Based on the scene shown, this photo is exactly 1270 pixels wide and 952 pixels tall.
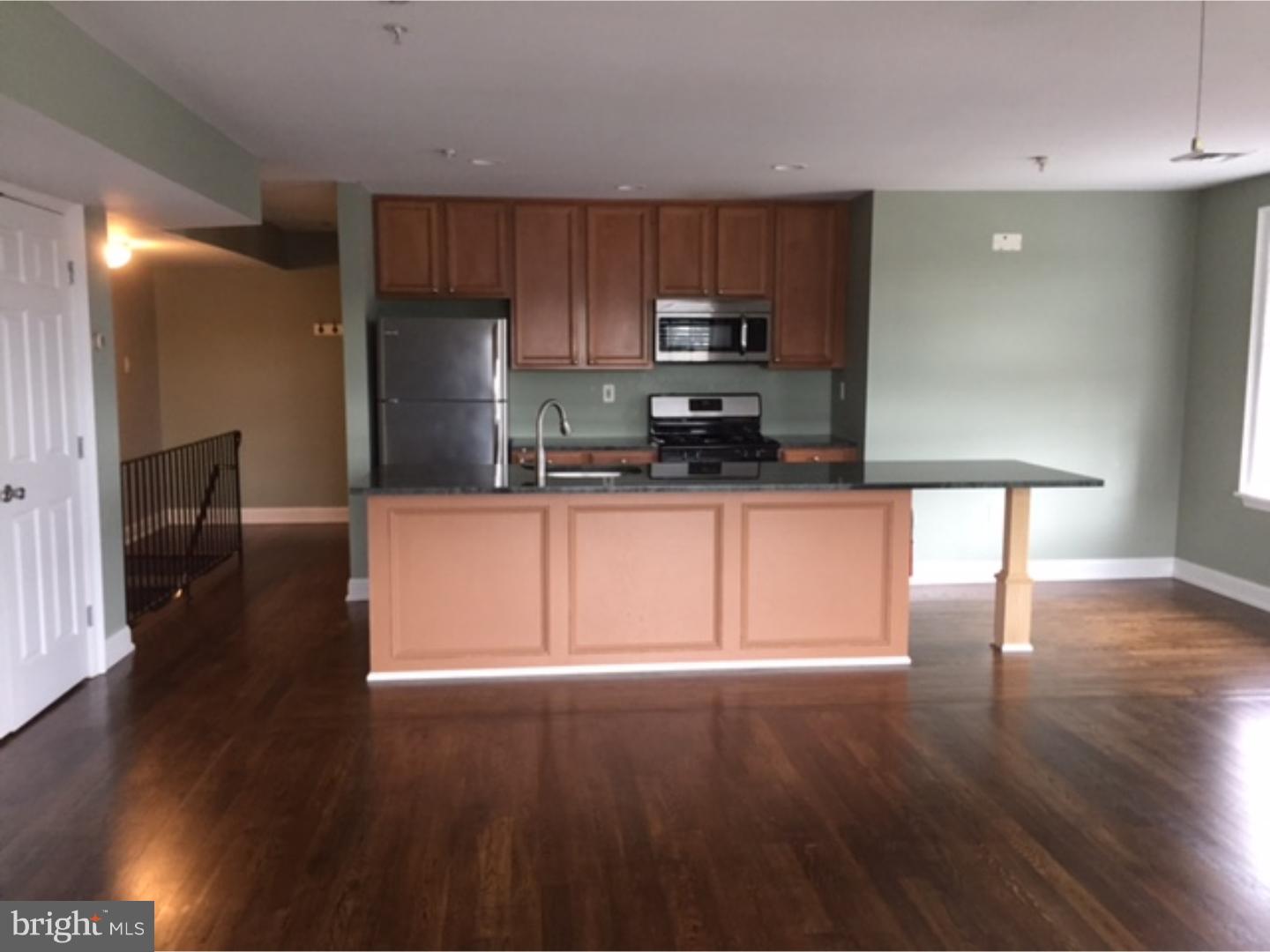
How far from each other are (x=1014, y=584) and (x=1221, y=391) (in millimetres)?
2356

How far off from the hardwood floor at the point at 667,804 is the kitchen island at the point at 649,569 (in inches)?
7.6

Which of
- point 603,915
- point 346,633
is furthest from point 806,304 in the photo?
point 603,915

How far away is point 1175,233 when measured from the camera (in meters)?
6.11

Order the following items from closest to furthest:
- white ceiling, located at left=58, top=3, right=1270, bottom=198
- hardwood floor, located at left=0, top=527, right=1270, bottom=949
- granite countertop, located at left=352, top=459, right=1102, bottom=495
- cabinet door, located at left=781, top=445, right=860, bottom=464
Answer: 1. hardwood floor, located at left=0, top=527, right=1270, bottom=949
2. white ceiling, located at left=58, top=3, right=1270, bottom=198
3. granite countertop, located at left=352, top=459, right=1102, bottom=495
4. cabinet door, located at left=781, top=445, right=860, bottom=464

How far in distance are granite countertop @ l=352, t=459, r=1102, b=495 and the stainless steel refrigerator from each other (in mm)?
1172

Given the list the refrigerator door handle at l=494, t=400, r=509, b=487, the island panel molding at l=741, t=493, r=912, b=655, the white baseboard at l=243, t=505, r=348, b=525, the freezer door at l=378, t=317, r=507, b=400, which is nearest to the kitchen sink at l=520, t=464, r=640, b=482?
the island panel molding at l=741, t=493, r=912, b=655

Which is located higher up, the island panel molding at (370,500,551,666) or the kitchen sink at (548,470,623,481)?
the kitchen sink at (548,470,623,481)

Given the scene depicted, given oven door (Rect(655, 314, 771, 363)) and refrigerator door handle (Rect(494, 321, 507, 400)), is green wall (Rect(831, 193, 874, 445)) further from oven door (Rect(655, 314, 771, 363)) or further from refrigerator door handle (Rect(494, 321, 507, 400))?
refrigerator door handle (Rect(494, 321, 507, 400))

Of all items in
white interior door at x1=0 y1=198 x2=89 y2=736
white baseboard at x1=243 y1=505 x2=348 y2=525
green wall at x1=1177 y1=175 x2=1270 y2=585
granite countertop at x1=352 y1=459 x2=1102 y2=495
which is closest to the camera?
white interior door at x1=0 y1=198 x2=89 y2=736

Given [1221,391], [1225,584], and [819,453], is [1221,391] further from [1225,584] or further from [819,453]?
[819,453]

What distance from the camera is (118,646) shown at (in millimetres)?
4664

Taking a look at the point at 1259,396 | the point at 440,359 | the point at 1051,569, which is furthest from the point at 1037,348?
the point at 440,359

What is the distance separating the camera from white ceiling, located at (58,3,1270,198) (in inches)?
111

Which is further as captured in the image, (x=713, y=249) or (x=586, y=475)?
(x=713, y=249)
